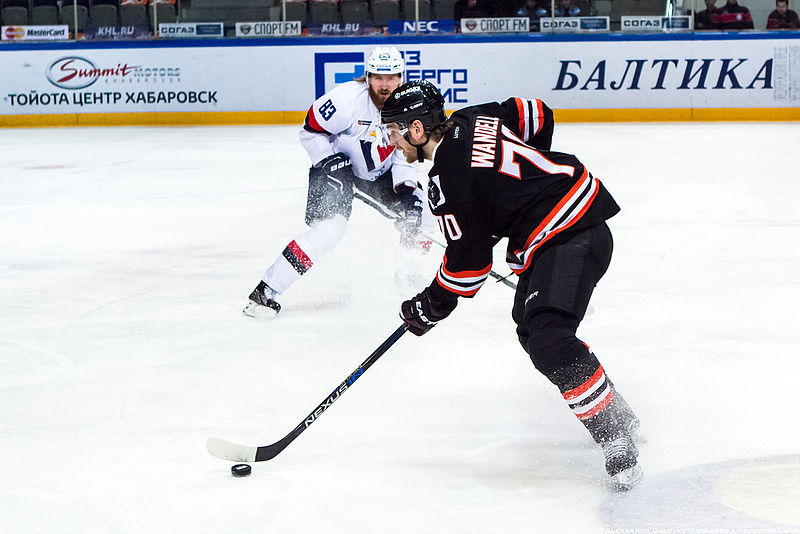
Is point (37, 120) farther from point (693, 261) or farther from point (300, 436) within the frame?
point (300, 436)

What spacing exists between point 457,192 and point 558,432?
0.76 m

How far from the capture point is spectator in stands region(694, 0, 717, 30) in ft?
34.0

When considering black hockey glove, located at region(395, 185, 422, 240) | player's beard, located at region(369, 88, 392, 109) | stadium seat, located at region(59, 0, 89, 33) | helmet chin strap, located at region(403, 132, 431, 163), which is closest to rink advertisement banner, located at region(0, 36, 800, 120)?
stadium seat, located at region(59, 0, 89, 33)

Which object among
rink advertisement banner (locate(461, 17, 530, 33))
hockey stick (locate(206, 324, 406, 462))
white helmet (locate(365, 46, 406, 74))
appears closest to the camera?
hockey stick (locate(206, 324, 406, 462))

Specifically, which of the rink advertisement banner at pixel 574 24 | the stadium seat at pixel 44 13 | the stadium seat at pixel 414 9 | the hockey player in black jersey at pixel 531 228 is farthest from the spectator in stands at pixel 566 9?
the hockey player in black jersey at pixel 531 228

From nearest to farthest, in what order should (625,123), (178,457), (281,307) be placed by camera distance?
(178,457) < (281,307) < (625,123)

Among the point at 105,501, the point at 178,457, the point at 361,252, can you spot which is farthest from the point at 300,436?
the point at 361,252

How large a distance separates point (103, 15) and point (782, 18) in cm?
698

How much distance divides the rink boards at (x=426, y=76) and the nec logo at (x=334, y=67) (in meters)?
0.01

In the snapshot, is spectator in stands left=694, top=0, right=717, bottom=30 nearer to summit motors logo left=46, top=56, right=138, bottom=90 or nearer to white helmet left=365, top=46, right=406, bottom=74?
summit motors logo left=46, top=56, right=138, bottom=90

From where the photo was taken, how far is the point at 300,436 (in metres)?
2.60

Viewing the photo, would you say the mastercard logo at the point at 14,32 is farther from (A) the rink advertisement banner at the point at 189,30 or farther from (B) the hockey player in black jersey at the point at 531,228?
(B) the hockey player in black jersey at the point at 531,228

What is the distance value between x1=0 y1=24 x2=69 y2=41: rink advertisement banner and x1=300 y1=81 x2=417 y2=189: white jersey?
7.79 meters

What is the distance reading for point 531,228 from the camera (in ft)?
7.50
